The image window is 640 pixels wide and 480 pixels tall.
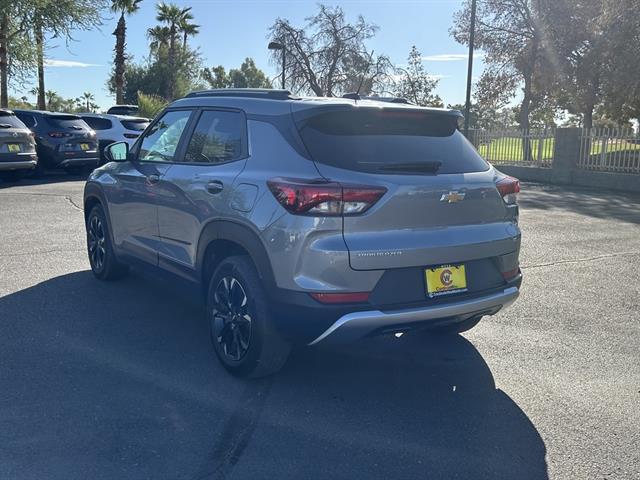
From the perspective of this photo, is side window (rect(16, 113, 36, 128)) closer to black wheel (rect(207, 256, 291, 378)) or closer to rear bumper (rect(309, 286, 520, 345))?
black wheel (rect(207, 256, 291, 378))

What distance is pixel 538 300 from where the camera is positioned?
607 cm

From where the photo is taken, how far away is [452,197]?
3.86 meters

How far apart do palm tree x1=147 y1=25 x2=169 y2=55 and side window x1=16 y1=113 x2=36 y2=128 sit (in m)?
29.6

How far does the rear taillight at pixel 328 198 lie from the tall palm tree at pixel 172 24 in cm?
4186

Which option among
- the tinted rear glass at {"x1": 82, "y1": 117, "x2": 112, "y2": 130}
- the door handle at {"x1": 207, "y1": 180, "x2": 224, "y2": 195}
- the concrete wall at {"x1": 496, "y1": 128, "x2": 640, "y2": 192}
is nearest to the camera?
the door handle at {"x1": 207, "y1": 180, "x2": 224, "y2": 195}

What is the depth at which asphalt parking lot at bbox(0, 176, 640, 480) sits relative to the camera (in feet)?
10.5

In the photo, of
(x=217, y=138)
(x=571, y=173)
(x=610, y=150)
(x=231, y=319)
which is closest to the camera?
(x=231, y=319)

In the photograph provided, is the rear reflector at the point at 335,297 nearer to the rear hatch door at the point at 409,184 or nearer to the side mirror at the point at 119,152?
the rear hatch door at the point at 409,184

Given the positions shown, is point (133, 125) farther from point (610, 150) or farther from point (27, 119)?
point (610, 150)

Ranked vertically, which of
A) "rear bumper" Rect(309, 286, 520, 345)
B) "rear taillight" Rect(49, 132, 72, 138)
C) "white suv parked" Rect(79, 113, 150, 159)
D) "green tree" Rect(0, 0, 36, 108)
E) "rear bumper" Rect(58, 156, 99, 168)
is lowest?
"rear bumper" Rect(309, 286, 520, 345)

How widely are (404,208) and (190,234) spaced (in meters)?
1.63

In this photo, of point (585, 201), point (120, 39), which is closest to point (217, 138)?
point (585, 201)

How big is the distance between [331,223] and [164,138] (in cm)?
224

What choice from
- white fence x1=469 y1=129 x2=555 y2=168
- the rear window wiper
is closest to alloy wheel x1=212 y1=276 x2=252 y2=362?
the rear window wiper
